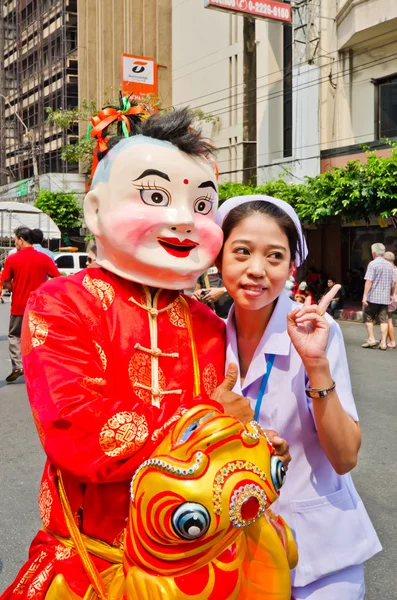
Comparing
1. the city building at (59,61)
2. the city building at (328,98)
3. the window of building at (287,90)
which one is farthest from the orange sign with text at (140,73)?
the window of building at (287,90)

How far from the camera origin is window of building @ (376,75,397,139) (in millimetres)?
14781

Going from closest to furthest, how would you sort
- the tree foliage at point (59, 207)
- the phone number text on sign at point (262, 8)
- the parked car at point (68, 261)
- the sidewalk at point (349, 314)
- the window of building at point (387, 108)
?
the sidewalk at point (349, 314)
the window of building at point (387, 108)
the phone number text on sign at point (262, 8)
the parked car at point (68, 261)
the tree foliage at point (59, 207)

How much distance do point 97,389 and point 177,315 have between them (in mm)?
343

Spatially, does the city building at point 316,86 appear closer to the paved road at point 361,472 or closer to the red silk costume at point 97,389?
the paved road at point 361,472

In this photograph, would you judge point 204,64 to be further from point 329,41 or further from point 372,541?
point 372,541

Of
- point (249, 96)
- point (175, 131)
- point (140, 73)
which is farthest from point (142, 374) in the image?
point (140, 73)

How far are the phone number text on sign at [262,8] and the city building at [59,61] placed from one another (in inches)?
445

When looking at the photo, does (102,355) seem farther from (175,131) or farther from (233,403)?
(175,131)

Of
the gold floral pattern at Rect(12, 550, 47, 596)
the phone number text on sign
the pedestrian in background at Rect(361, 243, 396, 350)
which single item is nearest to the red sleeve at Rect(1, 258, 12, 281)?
the pedestrian in background at Rect(361, 243, 396, 350)

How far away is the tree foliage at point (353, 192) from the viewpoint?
37.7 ft

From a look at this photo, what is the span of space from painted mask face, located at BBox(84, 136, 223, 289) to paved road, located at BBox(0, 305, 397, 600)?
6.66 ft

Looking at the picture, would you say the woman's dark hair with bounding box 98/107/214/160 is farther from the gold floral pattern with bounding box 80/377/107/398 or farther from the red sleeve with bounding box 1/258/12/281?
the red sleeve with bounding box 1/258/12/281

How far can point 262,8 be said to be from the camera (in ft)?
51.3

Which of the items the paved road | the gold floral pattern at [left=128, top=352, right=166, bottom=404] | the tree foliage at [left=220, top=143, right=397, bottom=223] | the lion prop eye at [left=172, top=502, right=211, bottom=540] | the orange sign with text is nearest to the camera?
the lion prop eye at [left=172, top=502, right=211, bottom=540]
